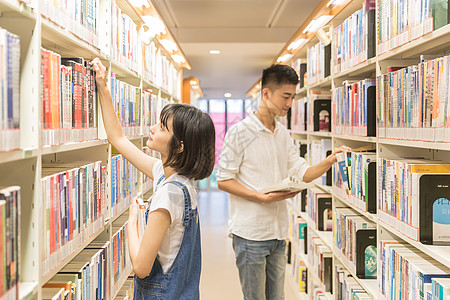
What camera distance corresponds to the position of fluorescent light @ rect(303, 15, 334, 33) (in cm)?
321

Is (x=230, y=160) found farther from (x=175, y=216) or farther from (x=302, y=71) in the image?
(x=302, y=71)

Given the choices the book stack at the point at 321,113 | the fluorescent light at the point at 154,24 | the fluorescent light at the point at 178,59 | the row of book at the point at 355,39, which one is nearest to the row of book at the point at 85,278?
the fluorescent light at the point at 154,24

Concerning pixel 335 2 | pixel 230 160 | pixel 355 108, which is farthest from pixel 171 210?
pixel 335 2

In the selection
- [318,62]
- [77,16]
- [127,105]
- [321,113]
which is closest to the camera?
[77,16]

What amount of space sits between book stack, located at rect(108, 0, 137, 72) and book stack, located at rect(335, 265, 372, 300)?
191 centimetres

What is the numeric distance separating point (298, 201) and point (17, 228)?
3657 mm

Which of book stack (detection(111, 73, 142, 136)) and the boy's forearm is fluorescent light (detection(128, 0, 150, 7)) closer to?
book stack (detection(111, 73, 142, 136))

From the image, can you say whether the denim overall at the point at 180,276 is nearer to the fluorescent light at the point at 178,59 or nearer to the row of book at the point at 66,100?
the row of book at the point at 66,100

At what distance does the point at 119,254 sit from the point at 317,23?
2260 mm

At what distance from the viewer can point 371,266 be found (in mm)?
2537

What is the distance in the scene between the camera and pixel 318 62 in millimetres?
3768

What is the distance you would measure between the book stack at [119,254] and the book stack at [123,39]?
0.97 meters

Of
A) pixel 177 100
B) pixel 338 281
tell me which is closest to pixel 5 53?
pixel 338 281

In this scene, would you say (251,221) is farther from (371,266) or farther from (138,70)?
(138,70)
